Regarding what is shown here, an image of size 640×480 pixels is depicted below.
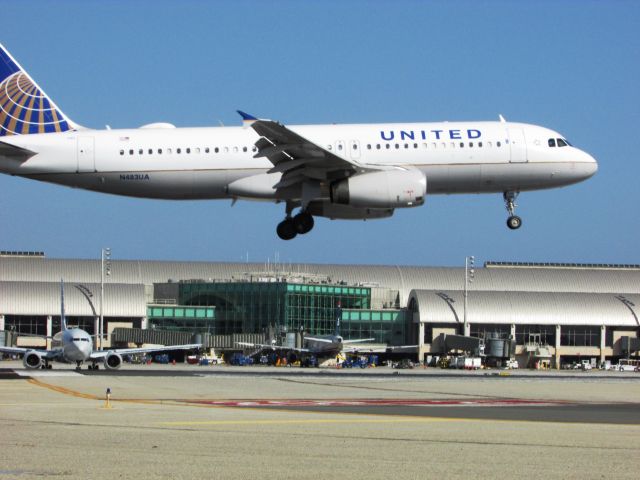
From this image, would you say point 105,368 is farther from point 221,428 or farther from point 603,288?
point 603,288

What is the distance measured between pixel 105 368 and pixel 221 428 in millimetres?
51487

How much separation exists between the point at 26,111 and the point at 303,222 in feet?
50.8

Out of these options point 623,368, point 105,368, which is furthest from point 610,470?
point 623,368

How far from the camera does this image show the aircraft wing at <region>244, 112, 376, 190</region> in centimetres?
4978

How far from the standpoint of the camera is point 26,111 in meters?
56.8

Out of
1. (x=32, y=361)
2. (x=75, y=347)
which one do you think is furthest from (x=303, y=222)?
(x=75, y=347)

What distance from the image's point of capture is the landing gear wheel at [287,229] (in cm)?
5400

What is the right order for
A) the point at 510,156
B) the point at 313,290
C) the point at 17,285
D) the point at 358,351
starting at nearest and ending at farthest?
the point at 510,156, the point at 358,351, the point at 17,285, the point at 313,290

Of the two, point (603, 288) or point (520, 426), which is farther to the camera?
point (603, 288)

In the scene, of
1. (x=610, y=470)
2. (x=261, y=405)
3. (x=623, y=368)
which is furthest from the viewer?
(x=623, y=368)

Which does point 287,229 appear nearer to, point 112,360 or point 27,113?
point 27,113

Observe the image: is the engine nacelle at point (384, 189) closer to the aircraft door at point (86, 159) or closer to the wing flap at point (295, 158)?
the wing flap at point (295, 158)

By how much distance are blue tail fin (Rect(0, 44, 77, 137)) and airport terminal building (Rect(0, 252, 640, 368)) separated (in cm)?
6405

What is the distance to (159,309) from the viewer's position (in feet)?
436
